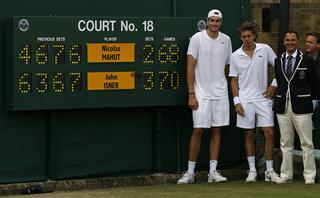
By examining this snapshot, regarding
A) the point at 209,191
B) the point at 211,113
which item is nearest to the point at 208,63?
the point at 211,113

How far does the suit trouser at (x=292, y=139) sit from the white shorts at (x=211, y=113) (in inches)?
30.5

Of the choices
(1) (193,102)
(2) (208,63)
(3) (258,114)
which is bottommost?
(3) (258,114)

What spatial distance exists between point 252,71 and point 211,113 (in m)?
0.76

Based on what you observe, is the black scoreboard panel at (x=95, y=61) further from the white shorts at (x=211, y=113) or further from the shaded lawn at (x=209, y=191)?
the shaded lawn at (x=209, y=191)

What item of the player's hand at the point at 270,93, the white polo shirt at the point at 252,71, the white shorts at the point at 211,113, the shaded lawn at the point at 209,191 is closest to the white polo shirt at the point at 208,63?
the white shorts at the point at 211,113

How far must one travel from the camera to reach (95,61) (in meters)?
11.0

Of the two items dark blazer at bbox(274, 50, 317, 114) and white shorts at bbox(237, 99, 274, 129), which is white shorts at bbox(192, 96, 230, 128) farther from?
dark blazer at bbox(274, 50, 317, 114)

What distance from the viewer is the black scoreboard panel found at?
35.0 ft

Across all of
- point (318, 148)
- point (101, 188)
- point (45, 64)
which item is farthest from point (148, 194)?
point (318, 148)

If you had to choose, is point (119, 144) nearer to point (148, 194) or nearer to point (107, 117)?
point (107, 117)

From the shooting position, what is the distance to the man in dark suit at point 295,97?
424 inches

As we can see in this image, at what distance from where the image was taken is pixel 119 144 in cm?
1161

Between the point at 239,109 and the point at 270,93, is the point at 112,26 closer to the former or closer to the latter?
the point at 239,109

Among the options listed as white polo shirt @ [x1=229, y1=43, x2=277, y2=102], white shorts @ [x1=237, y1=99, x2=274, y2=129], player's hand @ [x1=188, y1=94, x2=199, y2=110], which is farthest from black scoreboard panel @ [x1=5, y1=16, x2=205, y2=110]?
white shorts @ [x1=237, y1=99, x2=274, y2=129]
